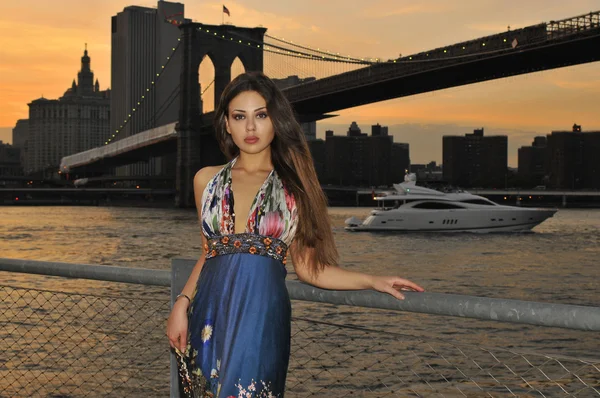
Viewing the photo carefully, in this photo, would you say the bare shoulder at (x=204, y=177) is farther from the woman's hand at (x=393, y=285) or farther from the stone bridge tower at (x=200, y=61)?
the stone bridge tower at (x=200, y=61)

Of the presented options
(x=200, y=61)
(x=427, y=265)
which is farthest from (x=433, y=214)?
(x=200, y=61)

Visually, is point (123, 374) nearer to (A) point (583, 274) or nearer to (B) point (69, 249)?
(A) point (583, 274)

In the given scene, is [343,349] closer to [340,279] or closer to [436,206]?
[340,279]

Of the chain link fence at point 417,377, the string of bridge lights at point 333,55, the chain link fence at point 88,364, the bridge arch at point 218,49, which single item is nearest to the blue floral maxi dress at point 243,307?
the chain link fence at point 88,364

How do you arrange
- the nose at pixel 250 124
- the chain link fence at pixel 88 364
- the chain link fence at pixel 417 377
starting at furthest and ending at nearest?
the chain link fence at pixel 417 377 < the chain link fence at pixel 88 364 < the nose at pixel 250 124

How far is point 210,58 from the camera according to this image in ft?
226

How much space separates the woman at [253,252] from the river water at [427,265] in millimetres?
2963

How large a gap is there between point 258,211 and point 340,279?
1.03ft

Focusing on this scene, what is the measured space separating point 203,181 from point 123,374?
22.0 ft

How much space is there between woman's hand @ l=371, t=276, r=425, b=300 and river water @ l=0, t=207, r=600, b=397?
117 inches

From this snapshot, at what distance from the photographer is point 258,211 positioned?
2.36 m

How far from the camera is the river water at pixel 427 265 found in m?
13.0

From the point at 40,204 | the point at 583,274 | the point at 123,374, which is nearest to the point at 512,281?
the point at 583,274

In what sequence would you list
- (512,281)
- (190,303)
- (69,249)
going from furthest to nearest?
(69,249), (512,281), (190,303)
